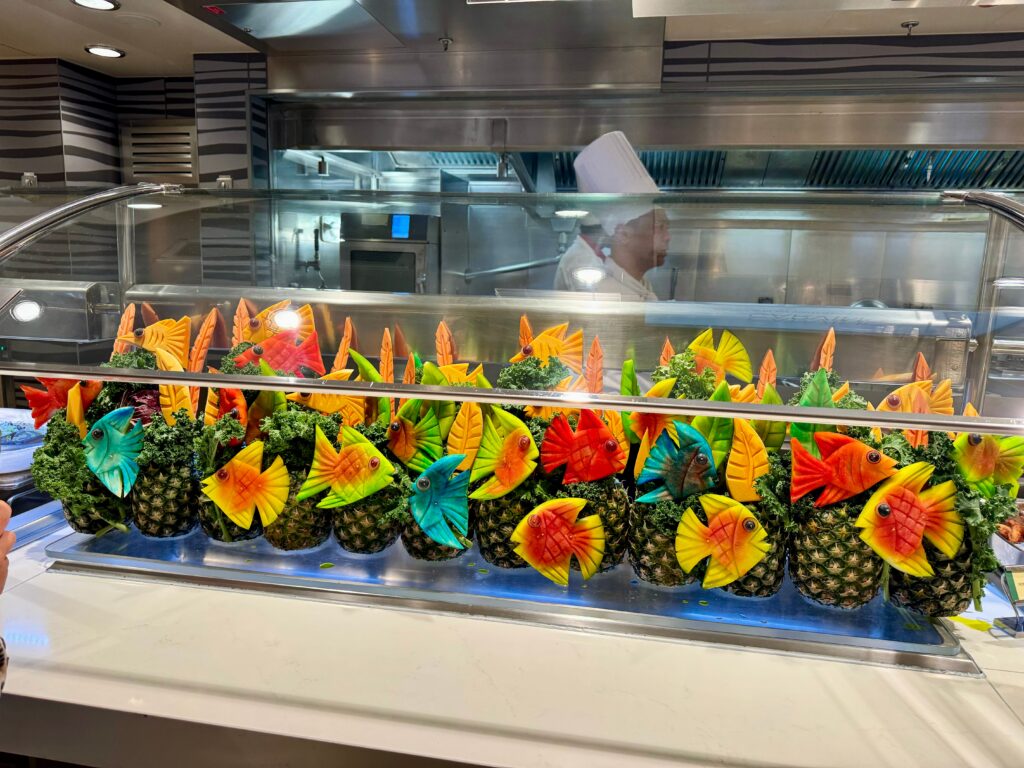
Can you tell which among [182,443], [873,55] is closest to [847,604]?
[182,443]

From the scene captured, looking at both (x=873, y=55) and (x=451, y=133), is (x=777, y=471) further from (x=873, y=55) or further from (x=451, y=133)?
(x=451, y=133)

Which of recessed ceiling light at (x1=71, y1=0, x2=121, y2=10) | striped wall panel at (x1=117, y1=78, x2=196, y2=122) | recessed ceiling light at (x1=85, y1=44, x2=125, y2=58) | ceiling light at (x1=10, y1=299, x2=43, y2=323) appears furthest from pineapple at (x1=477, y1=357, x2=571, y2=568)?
striped wall panel at (x1=117, y1=78, x2=196, y2=122)

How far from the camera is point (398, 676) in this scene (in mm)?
937

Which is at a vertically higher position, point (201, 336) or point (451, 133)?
point (451, 133)

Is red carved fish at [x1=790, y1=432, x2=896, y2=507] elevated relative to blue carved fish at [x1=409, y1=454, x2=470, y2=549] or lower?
elevated

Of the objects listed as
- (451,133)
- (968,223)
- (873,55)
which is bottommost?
(968,223)

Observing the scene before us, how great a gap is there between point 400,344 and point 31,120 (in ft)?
12.0

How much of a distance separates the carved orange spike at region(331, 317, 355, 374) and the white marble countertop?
1.34ft

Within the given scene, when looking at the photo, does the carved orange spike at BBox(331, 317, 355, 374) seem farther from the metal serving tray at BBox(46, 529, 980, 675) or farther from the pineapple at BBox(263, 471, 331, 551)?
the metal serving tray at BBox(46, 529, 980, 675)

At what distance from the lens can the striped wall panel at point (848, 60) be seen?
107 inches

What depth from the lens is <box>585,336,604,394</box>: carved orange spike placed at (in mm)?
1145

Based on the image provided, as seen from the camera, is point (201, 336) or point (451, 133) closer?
point (201, 336)

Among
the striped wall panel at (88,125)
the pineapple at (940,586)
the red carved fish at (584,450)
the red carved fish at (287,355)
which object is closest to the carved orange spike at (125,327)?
the red carved fish at (287,355)

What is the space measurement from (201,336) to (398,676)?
76 centimetres
